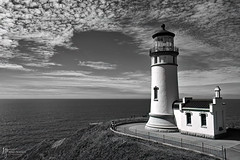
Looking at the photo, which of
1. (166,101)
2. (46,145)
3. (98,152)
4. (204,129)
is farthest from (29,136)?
(204,129)

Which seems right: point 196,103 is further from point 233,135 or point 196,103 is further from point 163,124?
point 233,135

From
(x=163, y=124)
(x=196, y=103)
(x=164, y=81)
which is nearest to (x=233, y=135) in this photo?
(x=196, y=103)

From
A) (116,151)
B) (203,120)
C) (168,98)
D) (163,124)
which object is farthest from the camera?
(168,98)

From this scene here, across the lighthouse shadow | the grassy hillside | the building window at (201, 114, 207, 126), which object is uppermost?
the building window at (201, 114, 207, 126)

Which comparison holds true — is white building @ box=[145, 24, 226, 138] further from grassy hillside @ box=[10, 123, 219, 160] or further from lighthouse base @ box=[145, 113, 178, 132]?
grassy hillside @ box=[10, 123, 219, 160]

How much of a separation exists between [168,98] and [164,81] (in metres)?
2.39

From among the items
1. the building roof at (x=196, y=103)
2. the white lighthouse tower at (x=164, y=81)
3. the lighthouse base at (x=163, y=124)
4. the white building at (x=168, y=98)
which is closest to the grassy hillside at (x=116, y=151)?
the lighthouse base at (x=163, y=124)

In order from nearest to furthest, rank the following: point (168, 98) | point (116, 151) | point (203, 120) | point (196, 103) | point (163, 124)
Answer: point (116, 151) → point (203, 120) → point (196, 103) → point (163, 124) → point (168, 98)

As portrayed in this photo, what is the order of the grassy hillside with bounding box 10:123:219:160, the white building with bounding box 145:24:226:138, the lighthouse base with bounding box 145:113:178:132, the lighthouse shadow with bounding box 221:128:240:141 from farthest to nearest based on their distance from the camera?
the lighthouse base with bounding box 145:113:178:132 → the white building with bounding box 145:24:226:138 → the lighthouse shadow with bounding box 221:128:240:141 → the grassy hillside with bounding box 10:123:219:160

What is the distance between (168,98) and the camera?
25.3 m

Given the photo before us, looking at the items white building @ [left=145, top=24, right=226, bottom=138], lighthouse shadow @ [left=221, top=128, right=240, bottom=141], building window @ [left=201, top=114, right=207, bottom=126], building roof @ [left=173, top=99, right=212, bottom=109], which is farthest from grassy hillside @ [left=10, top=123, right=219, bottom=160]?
lighthouse shadow @ [left=221, top=128, right=240, bottom=141]

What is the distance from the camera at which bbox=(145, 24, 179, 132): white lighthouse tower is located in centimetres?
2511

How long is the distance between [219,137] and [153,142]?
8.33 metres

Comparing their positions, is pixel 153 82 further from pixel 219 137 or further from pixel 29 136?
pixel 29 136
